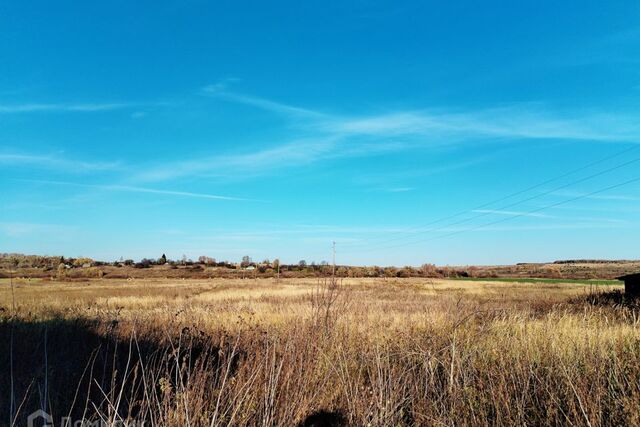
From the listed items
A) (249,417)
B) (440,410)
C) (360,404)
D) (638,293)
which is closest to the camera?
(249,417)

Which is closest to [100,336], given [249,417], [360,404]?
[249,417]

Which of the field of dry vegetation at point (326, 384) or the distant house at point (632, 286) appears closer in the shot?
the field of dry vegetation at point (326, 384)

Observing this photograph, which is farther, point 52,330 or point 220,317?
point 220,317

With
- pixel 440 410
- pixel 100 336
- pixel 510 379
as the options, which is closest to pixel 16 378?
pixel 100 336

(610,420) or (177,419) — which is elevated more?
(177,419)

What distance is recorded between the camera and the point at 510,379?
4562mm

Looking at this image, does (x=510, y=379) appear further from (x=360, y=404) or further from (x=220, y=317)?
(x=220, y=317)

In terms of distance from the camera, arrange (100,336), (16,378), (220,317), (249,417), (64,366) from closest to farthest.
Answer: (249,417), (16,378), (64,366), (100,336), (220,317)

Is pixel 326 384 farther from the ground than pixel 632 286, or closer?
closer

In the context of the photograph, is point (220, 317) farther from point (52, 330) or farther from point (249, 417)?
point (249, 417)

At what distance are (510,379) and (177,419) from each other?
143 inches

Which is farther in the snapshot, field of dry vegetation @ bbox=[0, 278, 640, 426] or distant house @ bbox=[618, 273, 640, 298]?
distant house @ bbox=[618, 273, 640, 298]

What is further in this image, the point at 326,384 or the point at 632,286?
the point at 632,286

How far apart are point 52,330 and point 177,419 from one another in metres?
7.02
